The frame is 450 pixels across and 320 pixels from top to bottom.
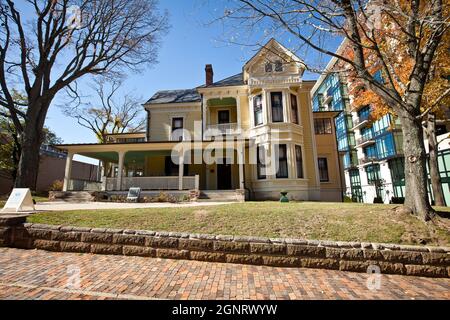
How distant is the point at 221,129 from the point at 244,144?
9.84ft

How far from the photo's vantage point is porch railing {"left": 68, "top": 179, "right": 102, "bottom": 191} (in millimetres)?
14694

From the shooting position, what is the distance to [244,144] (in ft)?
46.3

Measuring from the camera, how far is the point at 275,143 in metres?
14.1

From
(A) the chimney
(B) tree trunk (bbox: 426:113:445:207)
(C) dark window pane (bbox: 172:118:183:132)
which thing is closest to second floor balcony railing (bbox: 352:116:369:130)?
(B) tree trunk (bbox: 426:113:445:207)

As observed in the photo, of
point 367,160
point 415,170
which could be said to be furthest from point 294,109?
point 367,160

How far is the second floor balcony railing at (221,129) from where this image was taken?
1596 centimetres

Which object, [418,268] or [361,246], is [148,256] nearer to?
[361,246]

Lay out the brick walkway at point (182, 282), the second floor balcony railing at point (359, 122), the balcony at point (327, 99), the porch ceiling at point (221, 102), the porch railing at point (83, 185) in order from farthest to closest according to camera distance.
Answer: the balcony at point (327, 99) → the second floor balcony railing at point (359, 122) → the porch ceiling at point (221, 102) → the porch railing at point (83, 185) → the brick walkway at point (182, 282)

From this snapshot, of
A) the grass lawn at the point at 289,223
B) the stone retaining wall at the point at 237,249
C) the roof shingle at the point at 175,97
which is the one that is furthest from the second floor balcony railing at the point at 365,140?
the stone retaining wall at the point at 237,249

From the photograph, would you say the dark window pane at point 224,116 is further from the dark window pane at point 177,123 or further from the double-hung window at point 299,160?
the double-hung window at point 299,160

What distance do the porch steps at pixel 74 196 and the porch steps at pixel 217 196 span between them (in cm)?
680

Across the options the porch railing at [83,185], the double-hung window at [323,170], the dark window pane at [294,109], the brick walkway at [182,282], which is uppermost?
the dark window pane at [294,109]

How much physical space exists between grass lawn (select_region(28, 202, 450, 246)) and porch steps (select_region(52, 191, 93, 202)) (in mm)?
7440

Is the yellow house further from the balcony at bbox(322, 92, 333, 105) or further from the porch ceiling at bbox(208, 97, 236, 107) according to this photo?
the balcony at bbox(322, 92, 333, 105)
